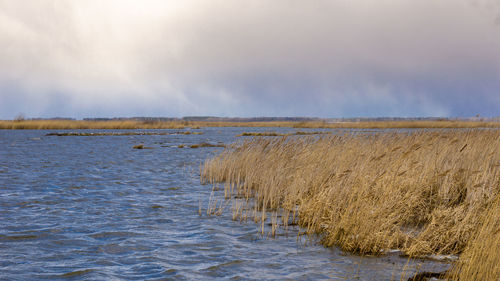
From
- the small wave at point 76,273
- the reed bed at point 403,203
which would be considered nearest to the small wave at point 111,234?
the small wave at point 76,273

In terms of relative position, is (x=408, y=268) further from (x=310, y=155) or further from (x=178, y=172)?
(x=178, y=172)

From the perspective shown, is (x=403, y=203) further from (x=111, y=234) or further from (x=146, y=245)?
(x=111, y=234)

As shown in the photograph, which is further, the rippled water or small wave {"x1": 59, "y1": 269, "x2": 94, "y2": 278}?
the rippled water

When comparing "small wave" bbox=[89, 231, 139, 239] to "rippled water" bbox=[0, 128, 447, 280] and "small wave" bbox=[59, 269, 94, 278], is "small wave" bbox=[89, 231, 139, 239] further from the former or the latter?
"small wave" bbox=[59, 269, 94, 278]

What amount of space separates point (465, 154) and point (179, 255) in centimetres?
859

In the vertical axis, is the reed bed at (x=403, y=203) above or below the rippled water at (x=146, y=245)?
above

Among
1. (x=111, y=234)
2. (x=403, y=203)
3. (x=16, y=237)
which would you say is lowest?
(x=16, y=237)

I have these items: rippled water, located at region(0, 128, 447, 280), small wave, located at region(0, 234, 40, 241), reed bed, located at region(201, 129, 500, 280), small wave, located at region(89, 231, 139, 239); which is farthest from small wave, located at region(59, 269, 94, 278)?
reed bed, located at region(201, 129, 500, 280)

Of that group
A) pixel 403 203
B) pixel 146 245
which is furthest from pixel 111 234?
pixel 403 203

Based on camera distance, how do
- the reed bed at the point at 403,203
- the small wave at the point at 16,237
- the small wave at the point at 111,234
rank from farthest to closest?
the small wave at the point at 111,234 → the small wave at the point at 16,237 → the reed bed at the point at 403,203

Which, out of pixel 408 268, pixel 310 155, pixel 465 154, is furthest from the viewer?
pixel 310 155

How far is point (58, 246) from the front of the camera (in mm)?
8500

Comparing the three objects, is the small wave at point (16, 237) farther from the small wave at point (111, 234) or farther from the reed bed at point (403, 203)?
the reed bed at point (403, 203)

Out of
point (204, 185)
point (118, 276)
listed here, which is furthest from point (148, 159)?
point (118, 276)
